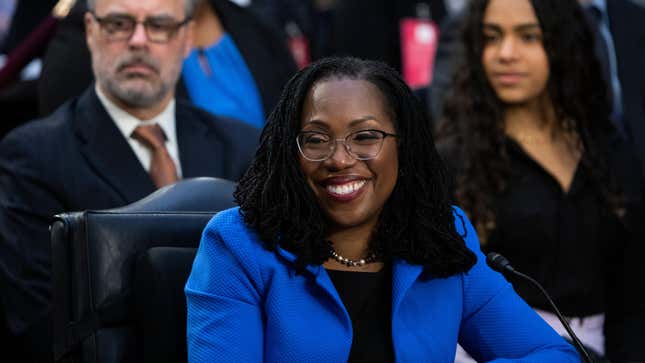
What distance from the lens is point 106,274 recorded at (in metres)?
2.45

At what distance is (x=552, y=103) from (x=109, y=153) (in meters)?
1.52

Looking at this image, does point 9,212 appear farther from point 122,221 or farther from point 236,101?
point 236,101

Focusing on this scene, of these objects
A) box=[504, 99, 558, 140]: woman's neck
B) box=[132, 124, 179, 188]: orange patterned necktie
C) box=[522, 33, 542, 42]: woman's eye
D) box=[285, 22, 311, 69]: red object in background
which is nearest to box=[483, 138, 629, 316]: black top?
box=[504, 99, 558, 140]: woman's neck

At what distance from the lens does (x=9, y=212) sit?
338cm

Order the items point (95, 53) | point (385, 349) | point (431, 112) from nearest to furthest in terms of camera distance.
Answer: point (385, 349) → point (95, 53) → point (431, 112)

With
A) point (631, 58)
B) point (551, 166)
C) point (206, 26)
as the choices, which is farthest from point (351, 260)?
point (206, 26)

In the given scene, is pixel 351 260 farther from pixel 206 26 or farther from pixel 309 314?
pixel 206 26

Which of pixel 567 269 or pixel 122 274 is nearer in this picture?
pixel 122 274

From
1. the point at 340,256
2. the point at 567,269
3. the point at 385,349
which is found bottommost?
the point at 567,269

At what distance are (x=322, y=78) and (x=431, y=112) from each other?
7.35ft

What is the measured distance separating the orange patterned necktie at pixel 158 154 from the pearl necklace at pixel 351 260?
1.29 metres

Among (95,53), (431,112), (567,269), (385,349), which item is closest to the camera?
(385,349)

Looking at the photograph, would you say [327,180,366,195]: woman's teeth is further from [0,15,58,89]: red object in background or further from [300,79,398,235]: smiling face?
[0,15,58,89]: red object in background

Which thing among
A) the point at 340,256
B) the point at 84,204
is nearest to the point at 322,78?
the point at 340,256
